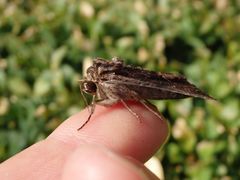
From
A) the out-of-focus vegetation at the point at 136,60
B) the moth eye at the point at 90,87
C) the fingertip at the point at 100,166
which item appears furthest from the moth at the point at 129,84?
the out-of-focus vegetation at the point at 136,60

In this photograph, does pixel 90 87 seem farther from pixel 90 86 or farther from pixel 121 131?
pixel 121 131

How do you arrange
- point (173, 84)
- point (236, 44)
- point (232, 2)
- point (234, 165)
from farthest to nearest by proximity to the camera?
1. point (232, 2)
2. point (236, 44)
3. point (234, 165)
4. point (173, 84)

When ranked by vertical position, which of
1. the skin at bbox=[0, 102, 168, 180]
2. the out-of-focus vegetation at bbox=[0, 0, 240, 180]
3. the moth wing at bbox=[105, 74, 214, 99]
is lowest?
the out-of-focus vegetation at bbox=[0, 0, 240, 180]

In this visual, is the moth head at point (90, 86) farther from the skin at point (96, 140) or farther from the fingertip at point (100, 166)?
the fingertip at point (100, 166)

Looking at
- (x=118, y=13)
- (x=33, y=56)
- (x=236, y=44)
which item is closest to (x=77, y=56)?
(x=33, y=56)

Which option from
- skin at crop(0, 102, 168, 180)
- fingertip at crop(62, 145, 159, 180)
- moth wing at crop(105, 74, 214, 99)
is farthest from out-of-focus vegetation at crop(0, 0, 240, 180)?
fingertip at crop(62, 145, 159, 180)

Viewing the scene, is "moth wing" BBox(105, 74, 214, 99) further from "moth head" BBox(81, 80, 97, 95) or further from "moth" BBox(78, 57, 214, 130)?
"moth head" BBox(81, 80, 97, 95)

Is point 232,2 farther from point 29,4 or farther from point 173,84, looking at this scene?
point 173,84
